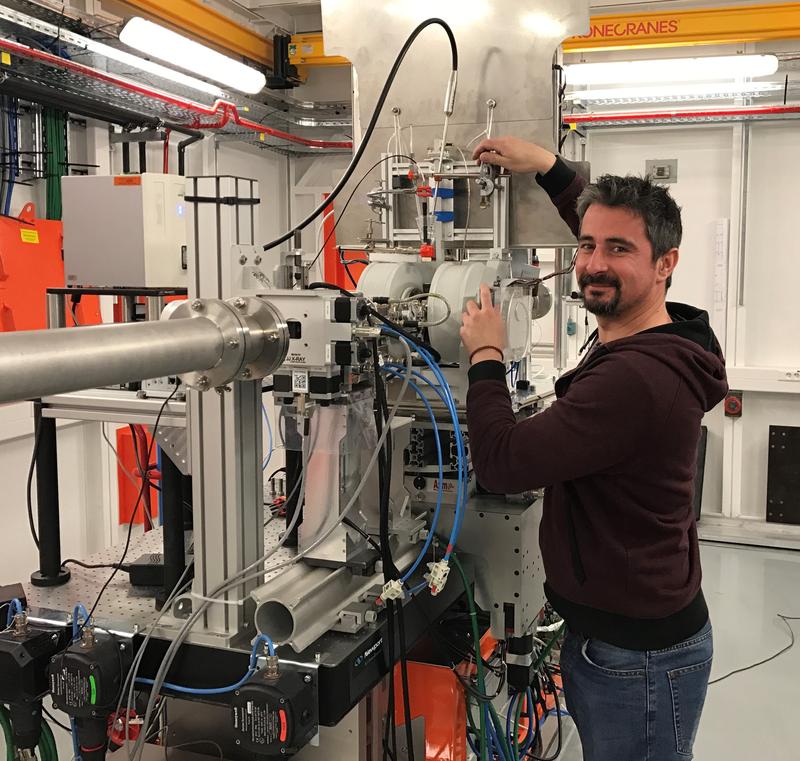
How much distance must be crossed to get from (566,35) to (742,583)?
134 inches

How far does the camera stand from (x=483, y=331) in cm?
174

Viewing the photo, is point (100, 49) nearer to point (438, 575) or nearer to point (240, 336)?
point (240, 336)

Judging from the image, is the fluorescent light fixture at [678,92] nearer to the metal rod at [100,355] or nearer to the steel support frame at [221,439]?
the steel support frame at [221,439]

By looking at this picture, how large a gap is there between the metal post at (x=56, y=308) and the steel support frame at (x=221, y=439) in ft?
1.66

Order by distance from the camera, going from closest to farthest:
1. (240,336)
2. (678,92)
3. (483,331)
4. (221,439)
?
1. (240,336)
2. (221,439)
3. (483,331)
4. (678,92)

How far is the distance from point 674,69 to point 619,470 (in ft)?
11.3

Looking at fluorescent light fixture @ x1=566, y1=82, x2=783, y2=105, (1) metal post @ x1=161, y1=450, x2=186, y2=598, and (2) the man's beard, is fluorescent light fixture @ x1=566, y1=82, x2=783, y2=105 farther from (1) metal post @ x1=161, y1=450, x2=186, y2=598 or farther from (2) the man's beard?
(1) metal post @ x1=161, y1=450, x2=186, y2=598

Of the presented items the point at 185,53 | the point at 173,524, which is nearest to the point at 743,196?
the point at 185,53

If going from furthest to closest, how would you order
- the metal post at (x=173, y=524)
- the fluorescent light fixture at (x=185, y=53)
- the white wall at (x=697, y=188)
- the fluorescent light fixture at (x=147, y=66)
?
the white wall at (x=697, y=188) → the fluorescent light fixture at (x=147, y=66) → the fluorescent light fixture at (x=185, y=53) → the metal post at (x=173, y=524)

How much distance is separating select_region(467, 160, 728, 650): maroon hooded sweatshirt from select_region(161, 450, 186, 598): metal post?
0.57 m

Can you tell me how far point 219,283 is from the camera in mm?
1420

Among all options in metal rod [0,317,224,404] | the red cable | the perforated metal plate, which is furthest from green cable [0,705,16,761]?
the red cable

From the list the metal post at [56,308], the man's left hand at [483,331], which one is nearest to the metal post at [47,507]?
the metal post at [56,308]

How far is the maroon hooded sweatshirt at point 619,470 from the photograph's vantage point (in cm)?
152
